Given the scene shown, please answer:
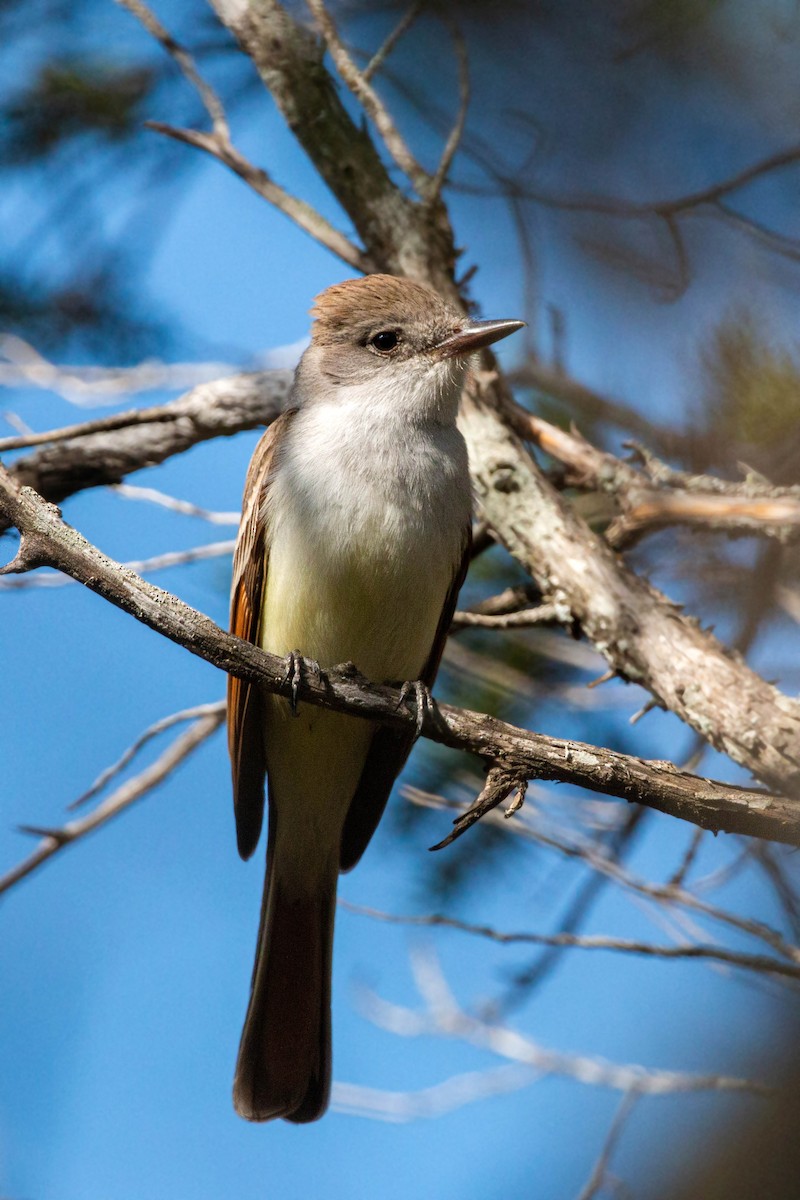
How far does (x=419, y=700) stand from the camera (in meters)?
3.56

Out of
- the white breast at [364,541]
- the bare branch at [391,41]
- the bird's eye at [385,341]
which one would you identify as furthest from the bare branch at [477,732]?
the bare branch at [391,41]

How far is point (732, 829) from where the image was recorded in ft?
10.1

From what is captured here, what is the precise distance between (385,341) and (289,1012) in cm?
251

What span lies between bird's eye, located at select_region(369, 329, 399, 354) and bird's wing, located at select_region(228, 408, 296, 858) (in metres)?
0.41

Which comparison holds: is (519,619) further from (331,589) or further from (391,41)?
(391,41)

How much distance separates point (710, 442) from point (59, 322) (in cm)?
312

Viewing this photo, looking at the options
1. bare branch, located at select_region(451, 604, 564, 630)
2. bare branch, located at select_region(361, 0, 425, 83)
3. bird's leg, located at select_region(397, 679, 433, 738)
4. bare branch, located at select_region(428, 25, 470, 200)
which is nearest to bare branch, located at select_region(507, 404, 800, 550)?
bare branch, located at select_region(451, 604, 564, 630)

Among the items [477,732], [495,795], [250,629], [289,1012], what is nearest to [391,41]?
[250,629]

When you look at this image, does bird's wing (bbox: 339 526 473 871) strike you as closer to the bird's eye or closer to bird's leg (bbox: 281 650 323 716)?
the bird's eye

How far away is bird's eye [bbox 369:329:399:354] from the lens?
4.66m

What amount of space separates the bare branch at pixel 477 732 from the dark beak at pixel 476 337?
1.74 meters

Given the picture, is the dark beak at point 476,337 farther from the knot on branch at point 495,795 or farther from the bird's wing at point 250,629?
the knot on branch at point 495,795

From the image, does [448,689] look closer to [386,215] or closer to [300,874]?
[300,874]

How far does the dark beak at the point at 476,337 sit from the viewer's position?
4.45 m
